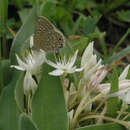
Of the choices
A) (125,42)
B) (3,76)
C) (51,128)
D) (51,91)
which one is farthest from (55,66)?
(125,42)

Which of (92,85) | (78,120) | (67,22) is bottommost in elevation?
(78,120)

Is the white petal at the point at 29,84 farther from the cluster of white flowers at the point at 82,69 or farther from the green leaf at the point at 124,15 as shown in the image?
the green leaf at the point at 124,15

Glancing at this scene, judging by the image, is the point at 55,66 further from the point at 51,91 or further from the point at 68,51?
the point at 68,51

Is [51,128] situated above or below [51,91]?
below

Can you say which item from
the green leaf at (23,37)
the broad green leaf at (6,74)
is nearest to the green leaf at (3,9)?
the green leaf at (23,37)

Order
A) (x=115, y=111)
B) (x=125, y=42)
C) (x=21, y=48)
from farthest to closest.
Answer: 1. (x=125, y=42)
2. (x=21, y=48)
3. (x=115, y=111)

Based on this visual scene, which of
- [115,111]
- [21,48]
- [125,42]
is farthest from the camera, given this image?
[125,42]

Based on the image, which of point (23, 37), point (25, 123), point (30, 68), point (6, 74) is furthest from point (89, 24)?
point (25, 123)

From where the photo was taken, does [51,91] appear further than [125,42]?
No
